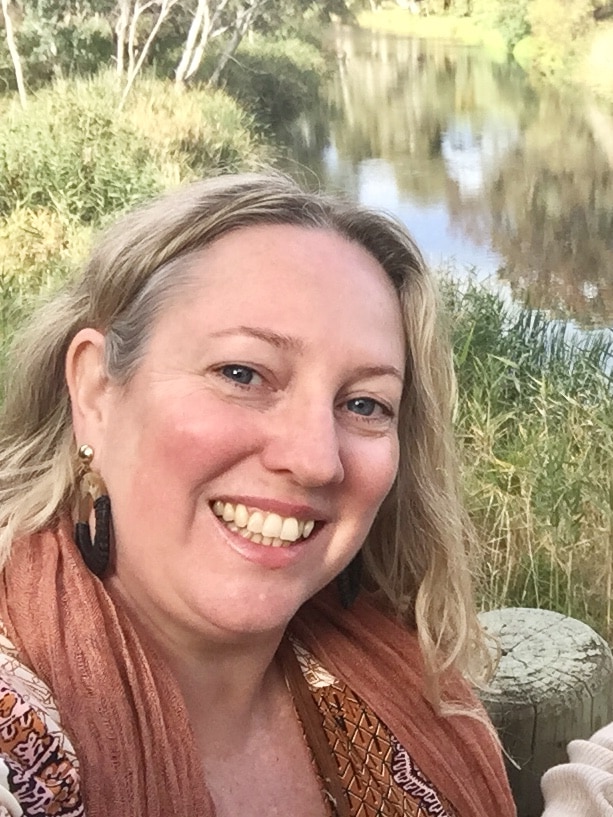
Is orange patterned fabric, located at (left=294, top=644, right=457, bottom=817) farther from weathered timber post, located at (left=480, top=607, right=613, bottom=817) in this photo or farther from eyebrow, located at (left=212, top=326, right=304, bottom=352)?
eyebrow, located at (left=212, top=326, right=304, bottom=352)

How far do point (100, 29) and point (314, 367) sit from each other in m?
0.84

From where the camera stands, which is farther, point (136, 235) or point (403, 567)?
point (403, 567)

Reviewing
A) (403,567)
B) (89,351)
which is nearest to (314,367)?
(89,351)

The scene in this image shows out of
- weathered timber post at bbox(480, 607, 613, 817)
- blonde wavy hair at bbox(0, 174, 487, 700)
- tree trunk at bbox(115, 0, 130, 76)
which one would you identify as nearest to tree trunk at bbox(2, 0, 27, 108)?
tree trunk at bbox(115, 0, 130, 76)

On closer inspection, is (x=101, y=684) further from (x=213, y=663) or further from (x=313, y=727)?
(x=313, y=727)

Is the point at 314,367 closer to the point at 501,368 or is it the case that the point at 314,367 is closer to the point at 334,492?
the point at 334,492

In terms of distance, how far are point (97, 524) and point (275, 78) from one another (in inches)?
34.2

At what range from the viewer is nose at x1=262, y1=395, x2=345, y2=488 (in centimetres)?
72

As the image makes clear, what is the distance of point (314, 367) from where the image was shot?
75cm

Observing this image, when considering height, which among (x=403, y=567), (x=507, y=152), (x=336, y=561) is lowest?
(x=403, y=567)

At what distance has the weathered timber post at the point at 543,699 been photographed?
115cm

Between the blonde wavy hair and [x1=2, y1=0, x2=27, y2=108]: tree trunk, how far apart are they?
0.53 metres

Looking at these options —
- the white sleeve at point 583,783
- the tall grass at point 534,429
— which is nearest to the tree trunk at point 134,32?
the tall grass at point 534,429

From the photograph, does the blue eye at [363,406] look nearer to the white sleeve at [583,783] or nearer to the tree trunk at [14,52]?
the white sleeve at [583,783]
